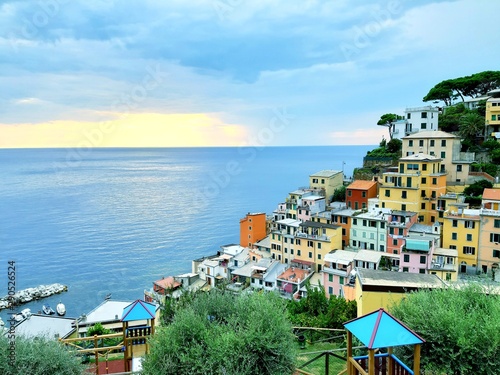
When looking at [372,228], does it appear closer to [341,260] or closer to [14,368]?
[341,260]

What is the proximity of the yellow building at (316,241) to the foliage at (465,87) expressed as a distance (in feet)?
125

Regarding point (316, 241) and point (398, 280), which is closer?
point (398, 280)

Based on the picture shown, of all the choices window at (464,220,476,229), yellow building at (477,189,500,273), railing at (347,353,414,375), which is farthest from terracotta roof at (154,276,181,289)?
railing at (347,353,414,375)

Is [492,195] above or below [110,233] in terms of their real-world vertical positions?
above

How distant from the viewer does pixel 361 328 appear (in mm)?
7277

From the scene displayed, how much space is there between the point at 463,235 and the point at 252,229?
86.7 ft

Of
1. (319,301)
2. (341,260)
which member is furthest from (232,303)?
(341,260)

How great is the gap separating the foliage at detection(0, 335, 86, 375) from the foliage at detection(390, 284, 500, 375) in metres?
8.26

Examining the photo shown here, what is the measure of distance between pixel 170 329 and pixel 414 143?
42818mm

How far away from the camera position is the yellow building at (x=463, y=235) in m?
31.2

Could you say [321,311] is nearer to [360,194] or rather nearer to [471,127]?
[360,194]

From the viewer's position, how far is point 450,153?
41.2m

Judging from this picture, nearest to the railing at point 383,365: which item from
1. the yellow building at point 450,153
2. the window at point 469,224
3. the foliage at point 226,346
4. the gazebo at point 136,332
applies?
the foliage at point 226,346

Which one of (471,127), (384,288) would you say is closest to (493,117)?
(471,127)
